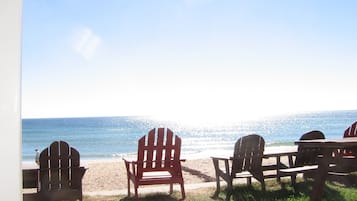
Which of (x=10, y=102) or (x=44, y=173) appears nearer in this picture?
(x=10, y=102)

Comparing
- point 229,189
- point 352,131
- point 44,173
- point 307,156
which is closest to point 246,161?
point 229,189

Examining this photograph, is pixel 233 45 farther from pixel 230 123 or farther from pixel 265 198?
pixel 230 123

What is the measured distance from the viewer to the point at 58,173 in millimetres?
3139

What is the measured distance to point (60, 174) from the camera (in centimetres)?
313

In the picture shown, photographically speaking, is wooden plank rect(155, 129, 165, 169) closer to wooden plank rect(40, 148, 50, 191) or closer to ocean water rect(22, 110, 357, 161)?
wooden plank rect(40, 148, 50, 191)

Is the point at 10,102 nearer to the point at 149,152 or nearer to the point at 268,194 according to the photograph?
the point at 149,152

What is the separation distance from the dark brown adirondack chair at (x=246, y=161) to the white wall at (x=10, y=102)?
Answer: 9.74 feet

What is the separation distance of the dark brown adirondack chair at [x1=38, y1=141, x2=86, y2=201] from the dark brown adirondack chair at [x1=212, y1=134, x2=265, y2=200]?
1.37 metres

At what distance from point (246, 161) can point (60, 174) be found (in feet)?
5.77

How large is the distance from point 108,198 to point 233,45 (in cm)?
684

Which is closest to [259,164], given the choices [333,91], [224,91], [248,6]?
[248,6]

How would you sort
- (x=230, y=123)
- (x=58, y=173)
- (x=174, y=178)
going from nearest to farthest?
1. (x=58, y=173)
2. (x=174, y=178)
3. (x=230, y=123)

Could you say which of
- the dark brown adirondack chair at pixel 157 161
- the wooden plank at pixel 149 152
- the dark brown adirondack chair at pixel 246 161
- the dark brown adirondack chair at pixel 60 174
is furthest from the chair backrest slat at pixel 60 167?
the dark brown adirondack chair at pixel 246 161

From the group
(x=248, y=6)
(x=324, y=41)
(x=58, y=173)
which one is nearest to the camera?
(x=58, y=173)
